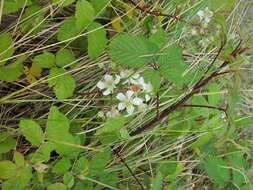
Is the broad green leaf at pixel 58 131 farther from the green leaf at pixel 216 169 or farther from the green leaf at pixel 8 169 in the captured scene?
the green leaf at pixel 216 169

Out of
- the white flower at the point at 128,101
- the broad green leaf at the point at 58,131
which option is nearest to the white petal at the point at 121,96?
the white flower at the point at 128,101

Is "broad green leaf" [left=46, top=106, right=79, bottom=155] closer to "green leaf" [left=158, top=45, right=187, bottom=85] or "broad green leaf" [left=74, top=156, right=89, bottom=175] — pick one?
"broad green leaf" [left=74, top=156, right=89, bottom=175]

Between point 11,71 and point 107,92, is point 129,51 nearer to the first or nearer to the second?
point 107,92

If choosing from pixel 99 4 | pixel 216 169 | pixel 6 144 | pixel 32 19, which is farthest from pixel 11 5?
pixel 216 169

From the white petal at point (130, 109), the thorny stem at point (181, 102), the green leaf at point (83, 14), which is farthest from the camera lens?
the thorny stem at point (181, 102)

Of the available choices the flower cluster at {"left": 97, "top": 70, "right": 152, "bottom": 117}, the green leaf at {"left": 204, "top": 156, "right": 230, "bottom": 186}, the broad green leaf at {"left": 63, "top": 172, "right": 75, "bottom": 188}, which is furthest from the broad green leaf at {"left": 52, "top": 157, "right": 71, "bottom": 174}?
the green leaf at {"left": 204, "top": 156, "right": 230, "bottom": 186}

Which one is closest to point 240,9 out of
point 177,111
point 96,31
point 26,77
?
point 177,111
